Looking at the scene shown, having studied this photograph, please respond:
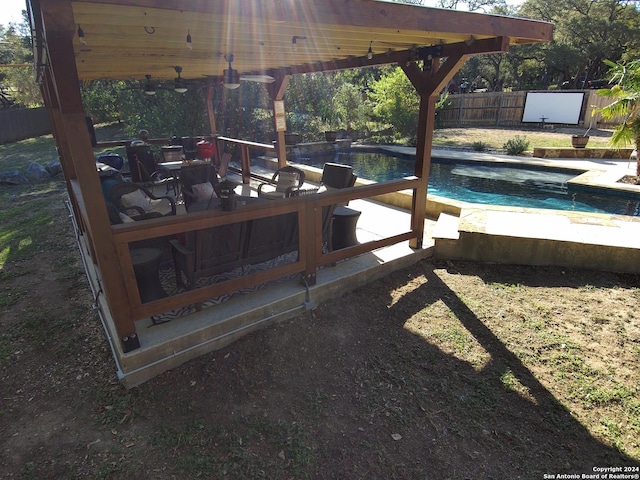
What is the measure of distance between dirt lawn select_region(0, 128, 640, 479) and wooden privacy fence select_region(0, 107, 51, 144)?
19.8 meters

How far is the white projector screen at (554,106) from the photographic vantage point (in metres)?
16.5

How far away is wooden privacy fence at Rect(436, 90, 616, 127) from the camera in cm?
1827

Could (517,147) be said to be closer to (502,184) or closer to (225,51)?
(502,184)

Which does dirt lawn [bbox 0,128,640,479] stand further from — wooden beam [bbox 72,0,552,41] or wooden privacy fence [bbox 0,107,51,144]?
wooden privacy fence [bbox 0,107,51,144]

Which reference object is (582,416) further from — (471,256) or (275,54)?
(275,54)

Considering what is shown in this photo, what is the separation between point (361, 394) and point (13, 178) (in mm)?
10748

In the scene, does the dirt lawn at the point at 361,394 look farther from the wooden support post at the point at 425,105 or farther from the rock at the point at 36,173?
the rock at the point at 36,173

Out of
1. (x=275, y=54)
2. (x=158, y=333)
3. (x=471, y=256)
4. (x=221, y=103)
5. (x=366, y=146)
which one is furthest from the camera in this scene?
(x=366, y=146)

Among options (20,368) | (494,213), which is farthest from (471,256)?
(20,368)

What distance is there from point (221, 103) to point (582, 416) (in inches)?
508

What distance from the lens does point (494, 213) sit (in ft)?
16.7

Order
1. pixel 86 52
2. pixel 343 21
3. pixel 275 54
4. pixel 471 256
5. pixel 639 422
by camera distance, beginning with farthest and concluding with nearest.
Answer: pixel 275 54, pixel 471 256, pixel 86 52, pixel 343 21, pixel 639 422

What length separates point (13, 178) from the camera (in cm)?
920

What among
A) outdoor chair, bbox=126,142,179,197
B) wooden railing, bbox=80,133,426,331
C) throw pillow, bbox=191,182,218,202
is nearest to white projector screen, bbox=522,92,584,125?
wooden railing, bbox=80,133,426,331
